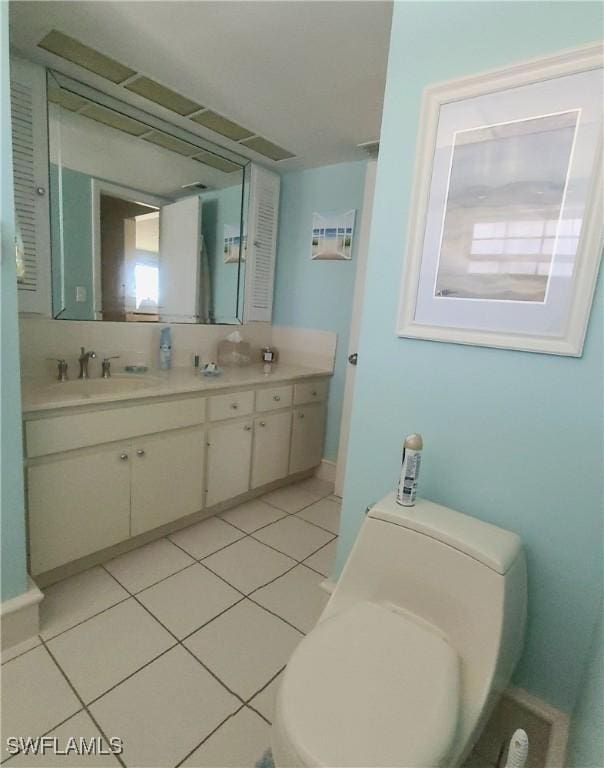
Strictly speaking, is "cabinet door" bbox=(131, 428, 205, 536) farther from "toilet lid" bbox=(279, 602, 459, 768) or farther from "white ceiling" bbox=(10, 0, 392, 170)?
"white ceiling" bbox=(10, 0, 392, 170)

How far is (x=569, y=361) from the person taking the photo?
1.01 meters

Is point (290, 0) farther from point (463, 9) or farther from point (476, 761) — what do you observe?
point (476, 761)

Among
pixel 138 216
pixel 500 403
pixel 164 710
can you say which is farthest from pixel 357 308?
pixel 164 710

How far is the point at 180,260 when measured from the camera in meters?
2.48

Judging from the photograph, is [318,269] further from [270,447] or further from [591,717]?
[591,717]

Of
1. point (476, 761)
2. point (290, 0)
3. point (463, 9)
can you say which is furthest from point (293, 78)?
point (476, 761)

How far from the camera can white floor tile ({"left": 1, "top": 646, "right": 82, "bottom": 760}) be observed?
1.11 m

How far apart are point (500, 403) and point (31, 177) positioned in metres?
2.15

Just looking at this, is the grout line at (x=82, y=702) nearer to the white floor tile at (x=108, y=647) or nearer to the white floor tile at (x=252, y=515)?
the white floor tile at (x=108, y=647)

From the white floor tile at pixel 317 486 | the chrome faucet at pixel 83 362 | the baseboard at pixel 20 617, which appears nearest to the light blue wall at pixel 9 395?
the baseboard at pixel 20 617

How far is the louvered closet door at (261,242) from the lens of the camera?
2715 millimetres

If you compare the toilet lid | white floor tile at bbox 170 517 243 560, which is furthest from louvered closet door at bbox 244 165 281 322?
the toilet lid

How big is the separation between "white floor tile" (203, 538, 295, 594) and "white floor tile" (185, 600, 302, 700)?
159mm

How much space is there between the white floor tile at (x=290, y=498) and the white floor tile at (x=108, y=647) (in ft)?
3.57
